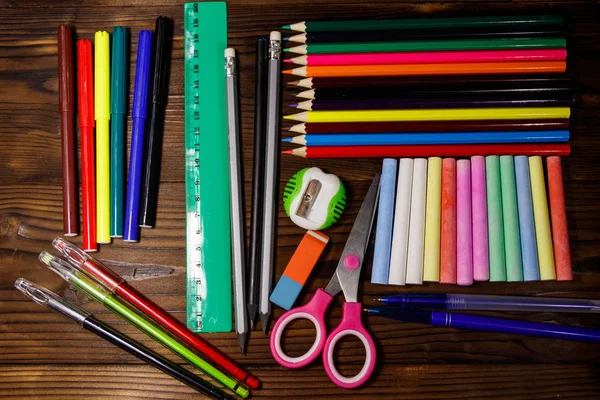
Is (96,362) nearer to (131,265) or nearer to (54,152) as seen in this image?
(131,265)

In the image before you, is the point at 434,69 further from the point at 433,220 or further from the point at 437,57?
the point at 433,220

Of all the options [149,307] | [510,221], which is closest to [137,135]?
[149,307]

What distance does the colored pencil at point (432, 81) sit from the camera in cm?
Result: 90

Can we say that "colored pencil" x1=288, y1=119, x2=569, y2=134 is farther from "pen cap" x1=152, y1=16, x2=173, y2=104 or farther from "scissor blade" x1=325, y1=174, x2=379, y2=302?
"pen cap" x1=152, y1=16, x2=173, y2=104

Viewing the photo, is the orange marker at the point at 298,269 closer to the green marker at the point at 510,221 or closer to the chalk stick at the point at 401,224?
the chalk stick at the point at 401,224

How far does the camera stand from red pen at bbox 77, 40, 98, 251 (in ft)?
2.91

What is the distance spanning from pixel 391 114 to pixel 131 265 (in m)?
0.46

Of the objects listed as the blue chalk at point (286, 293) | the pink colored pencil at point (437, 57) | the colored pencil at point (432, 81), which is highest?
the pink colored pencil at point (437, 57)

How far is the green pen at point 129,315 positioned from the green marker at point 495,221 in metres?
0.41

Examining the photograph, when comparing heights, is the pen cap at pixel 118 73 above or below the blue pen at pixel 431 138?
above

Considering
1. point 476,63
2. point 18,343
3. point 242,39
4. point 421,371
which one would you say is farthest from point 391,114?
point 18,343

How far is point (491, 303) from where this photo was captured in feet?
2.80

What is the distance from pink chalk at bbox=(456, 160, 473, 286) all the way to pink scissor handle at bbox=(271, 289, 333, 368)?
201 millimetres

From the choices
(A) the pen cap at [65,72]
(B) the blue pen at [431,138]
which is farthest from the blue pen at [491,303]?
(A) the pen cap at [65,72]
